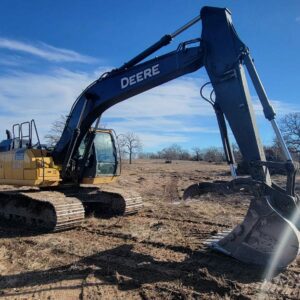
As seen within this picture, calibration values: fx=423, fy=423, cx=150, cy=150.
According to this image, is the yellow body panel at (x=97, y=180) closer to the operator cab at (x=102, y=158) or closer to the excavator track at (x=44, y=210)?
the operator cab at (x=102, y=158)

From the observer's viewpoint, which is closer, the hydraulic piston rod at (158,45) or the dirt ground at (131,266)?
the dirt ground at (131,266)

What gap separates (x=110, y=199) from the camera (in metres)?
11.2

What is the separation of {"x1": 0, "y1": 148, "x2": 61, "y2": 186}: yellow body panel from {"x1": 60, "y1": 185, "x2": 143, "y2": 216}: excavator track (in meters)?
0.90

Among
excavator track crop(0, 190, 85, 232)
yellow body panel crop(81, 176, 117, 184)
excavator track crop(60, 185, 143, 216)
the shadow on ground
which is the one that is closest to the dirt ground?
the shadow on ground

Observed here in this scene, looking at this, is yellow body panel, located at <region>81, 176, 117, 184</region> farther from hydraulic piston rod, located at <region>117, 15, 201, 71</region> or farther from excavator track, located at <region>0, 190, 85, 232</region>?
hydraulic piston rod, located at <region>117, 15, 201, 71</region>

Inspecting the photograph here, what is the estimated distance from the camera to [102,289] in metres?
5.62

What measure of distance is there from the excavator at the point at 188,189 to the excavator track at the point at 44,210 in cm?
2

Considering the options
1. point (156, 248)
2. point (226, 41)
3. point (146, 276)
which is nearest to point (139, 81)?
point (226, 41)

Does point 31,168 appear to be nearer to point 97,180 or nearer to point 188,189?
point 97,180

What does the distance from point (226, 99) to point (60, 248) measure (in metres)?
4.05

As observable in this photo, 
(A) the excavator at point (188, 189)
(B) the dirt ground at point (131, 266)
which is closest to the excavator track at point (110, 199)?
(A) the excavator at point (188, 189)

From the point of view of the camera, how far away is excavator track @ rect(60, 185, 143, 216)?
11.0m

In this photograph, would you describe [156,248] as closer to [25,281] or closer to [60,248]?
[60,248]

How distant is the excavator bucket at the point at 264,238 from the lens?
5.82 metres
